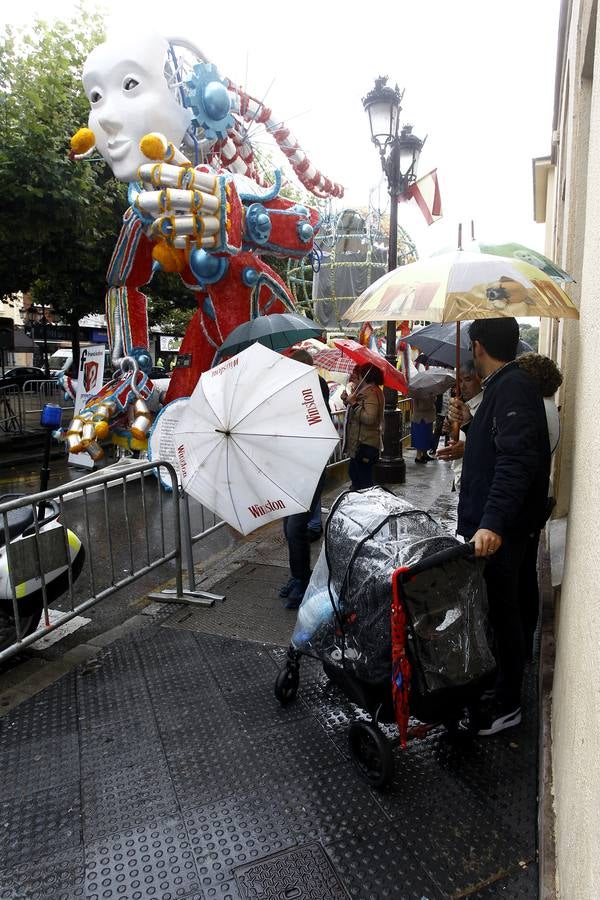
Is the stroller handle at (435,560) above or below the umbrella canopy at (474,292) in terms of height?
below

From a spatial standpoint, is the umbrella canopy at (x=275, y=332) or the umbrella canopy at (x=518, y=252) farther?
the umbrella canopy at (x=275, y=332)

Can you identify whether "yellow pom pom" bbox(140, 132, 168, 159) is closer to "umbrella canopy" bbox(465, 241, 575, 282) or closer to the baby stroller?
"umbrella canopy" bbox(465, 241, 575, 282)

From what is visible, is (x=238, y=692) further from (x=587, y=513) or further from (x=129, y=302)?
(x=129, y=302)

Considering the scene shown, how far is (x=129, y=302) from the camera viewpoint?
954 centimetres

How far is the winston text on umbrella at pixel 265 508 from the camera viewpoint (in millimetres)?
3930

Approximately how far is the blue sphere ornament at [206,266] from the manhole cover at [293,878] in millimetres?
7686

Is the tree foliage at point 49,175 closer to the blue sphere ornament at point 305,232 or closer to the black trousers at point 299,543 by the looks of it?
the blue sphere ornament at point 305,232

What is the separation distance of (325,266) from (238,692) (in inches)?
418

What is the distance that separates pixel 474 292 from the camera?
116 inches

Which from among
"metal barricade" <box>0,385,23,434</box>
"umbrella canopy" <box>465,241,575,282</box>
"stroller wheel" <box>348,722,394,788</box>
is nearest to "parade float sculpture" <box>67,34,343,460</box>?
"umbrella canopy" <box>465,241,575,282</box>

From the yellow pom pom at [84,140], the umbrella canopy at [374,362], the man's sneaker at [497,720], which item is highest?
the yellow pom pom at [84,140]

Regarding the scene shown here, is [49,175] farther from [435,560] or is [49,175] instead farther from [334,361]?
[435,560]

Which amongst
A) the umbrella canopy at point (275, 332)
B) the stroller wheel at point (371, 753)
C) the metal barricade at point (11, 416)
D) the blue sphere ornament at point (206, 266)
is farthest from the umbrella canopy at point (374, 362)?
the metal barricade at point (11, 416)

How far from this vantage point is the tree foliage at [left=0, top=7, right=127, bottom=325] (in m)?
9.80
